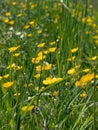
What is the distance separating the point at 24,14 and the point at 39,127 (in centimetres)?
293

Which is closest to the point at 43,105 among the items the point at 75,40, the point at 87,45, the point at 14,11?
the point at 75,40

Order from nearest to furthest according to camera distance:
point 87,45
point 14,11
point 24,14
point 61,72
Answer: point 61,72
point 87,45
point 24,14
point 14,11

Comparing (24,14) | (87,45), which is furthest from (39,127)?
(24,14)

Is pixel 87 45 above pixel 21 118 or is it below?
below

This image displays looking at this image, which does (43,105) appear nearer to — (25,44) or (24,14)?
(25,44)

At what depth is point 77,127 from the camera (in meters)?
1.57

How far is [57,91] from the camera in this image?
1.92m

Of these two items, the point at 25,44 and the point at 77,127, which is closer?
the point at 77,127

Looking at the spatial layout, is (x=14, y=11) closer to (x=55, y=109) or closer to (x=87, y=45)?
(x=87, y=45)

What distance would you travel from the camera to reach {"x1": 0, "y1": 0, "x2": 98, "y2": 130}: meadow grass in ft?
5.06

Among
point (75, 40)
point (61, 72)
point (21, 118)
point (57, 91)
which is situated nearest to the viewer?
point (21, 118)

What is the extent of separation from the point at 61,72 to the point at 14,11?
9.08ft

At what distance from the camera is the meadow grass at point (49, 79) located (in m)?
1.54

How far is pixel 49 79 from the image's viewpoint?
1.81m
